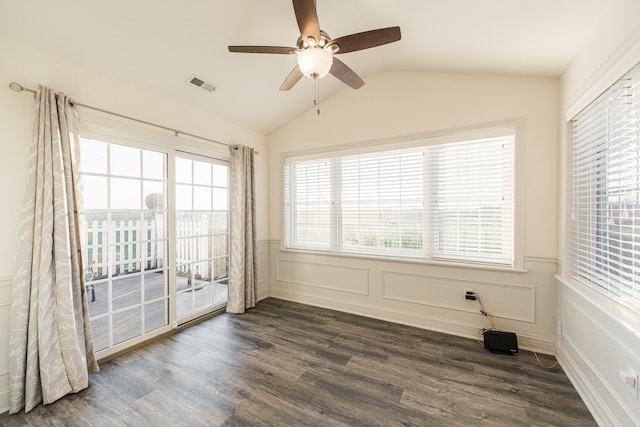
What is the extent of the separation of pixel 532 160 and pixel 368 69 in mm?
2006

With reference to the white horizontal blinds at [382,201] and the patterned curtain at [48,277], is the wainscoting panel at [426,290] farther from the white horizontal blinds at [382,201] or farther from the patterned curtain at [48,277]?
the patterned curtain at [48,277]

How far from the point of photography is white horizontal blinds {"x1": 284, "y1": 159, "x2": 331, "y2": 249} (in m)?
3.77

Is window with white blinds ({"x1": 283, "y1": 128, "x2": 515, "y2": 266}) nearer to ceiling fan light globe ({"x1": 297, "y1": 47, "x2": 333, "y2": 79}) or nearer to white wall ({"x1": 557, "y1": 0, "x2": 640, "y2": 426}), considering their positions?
white wall ({"x1": 557, "y1": 0, "x2": 640, "y2": 426})

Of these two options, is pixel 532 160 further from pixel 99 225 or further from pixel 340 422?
pixel 99 225

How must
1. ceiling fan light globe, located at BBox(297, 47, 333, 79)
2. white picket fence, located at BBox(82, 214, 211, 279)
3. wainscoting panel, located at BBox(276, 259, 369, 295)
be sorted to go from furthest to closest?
wainscoting panel, located at BBox(276, 259, 369, 295)
white picket fence, located at BBox(82, 214, 211, 279)
ceiling fan light globe, located at BBox(297, 47, 333, 79)

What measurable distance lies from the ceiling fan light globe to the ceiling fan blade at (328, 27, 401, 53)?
4.4 inches

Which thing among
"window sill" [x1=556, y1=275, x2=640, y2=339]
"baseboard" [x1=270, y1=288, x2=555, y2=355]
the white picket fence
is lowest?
"baseboard" [x1=270, y1=288, x2=555, y2=355]

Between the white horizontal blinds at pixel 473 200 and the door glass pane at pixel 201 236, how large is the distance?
271 centimetres

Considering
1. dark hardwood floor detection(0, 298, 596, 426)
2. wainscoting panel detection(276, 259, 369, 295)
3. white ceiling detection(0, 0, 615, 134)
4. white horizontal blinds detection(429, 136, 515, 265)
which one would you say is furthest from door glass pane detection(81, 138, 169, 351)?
white horizontal blinds detection(429, 136, 515, 265)

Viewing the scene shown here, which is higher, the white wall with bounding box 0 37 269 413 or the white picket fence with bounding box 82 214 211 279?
the white wall with bounding box 0 37 269 413

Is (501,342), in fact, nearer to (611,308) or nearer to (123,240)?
(611,308)

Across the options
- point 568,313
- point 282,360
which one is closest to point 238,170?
point 282,360

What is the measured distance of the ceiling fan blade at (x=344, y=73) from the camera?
192 centimetres

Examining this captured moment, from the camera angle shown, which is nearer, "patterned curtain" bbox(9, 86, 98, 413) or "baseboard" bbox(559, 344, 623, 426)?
"baseboard" bbox(559, 344, 623, 426)
